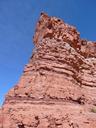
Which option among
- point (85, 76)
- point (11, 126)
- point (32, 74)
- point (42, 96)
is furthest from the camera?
point (85, 76)

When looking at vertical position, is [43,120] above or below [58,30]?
below

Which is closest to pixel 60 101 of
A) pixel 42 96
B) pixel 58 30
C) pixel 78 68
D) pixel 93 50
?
pixel 42 96

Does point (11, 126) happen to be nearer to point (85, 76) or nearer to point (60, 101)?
point (60, 101)

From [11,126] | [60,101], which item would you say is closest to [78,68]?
[60,101]

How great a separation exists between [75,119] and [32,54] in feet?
29.0

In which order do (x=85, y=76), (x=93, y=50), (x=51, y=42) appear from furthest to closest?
(x=93, y=50) → (x=85, y=76) → (x=51, y=42)

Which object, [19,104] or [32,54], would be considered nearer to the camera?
[19,104]

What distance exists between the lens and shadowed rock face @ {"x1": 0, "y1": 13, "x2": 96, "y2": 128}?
25.5m

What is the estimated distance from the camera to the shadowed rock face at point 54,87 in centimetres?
2553

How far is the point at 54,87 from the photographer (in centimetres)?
2797

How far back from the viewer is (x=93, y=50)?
38.1 meters

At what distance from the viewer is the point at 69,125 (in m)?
25.4

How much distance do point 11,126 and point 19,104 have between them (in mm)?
2123

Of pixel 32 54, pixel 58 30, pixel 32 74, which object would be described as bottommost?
pixel 32 74
